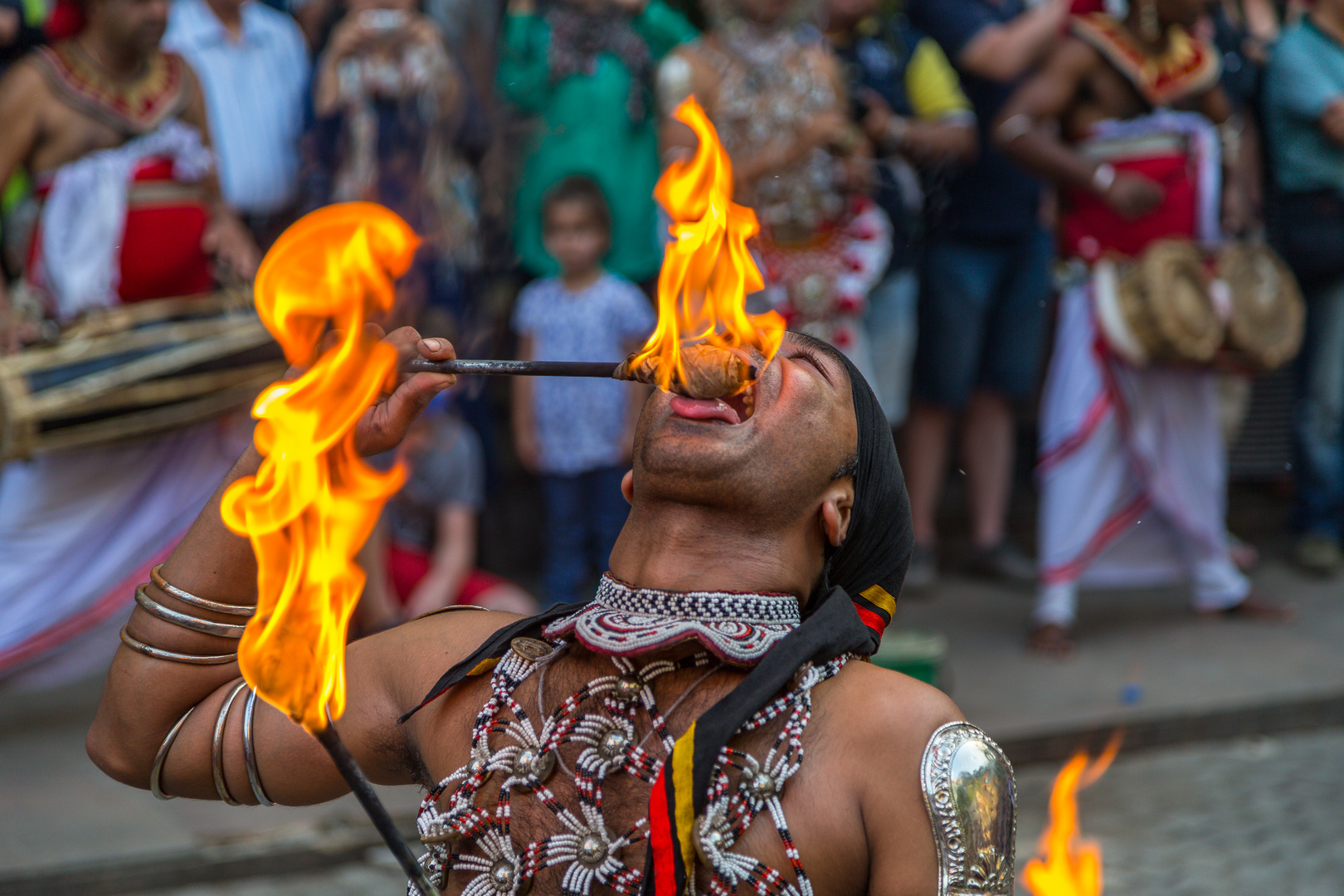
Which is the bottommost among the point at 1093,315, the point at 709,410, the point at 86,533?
the point at 86,533

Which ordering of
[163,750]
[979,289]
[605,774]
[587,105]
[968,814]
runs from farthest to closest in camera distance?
[979,289]
[587,105]
[163,750]
[605,774]
[968,814]

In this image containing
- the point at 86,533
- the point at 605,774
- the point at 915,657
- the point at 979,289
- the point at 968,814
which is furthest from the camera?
the point at 979,289

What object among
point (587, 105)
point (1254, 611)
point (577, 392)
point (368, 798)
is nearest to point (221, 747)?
point (368, 798)

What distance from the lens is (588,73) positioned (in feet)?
17.1

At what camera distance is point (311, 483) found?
175cm

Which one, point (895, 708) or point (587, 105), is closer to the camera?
point (895, 708)

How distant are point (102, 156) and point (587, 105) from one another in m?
1.71

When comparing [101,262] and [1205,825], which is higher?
[101,262]

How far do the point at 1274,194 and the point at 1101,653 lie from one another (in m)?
2.76

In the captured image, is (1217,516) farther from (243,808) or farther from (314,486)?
(314,486)

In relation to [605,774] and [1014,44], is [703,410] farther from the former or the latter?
[1014,44]

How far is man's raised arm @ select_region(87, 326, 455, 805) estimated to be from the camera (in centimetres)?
185

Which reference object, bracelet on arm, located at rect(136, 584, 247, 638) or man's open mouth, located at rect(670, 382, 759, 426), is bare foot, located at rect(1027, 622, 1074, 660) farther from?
bracelet on arm, located at rect(136, 584, 247, 638)

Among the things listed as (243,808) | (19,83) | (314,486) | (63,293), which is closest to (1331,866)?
(243,808)
